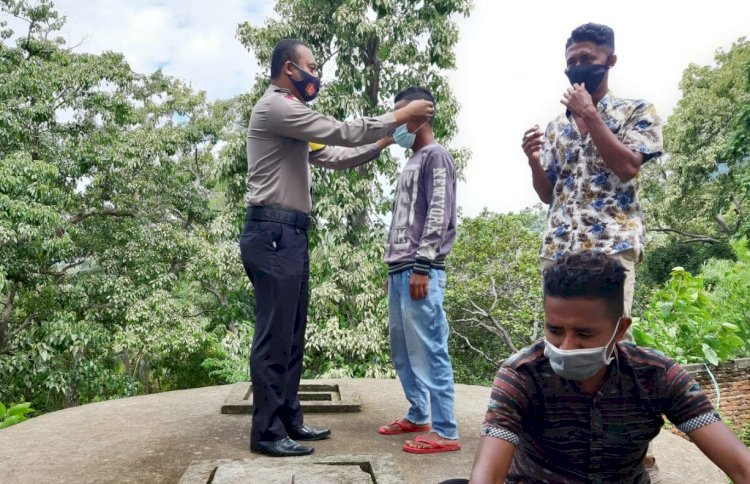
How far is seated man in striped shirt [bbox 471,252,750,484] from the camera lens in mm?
1616

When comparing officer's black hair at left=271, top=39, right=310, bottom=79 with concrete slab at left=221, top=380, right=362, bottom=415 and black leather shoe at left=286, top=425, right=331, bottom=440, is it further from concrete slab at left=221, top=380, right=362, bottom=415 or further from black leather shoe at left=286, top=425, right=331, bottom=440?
concrete slab at left=221, top=380, right=362, bottom=415

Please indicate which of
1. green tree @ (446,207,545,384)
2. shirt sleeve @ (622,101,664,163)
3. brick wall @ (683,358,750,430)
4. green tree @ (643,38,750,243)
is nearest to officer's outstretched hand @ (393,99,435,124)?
shirt sleeve @ (622,101,664,163)

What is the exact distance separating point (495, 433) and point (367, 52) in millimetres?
8981

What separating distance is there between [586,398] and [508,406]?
206mm

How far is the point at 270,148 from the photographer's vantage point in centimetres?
336

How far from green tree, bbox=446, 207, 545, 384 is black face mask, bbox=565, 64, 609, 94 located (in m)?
13.2

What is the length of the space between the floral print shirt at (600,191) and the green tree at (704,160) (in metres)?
17.5

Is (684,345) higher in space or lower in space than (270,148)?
lower

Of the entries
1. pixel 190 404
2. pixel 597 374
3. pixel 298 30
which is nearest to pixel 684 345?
pixel 190 404

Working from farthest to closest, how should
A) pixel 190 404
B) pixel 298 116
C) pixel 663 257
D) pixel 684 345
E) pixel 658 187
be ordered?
1. pixel 658 187
2. pixel 663 257
3. pixel 684 345
4. pixel 190 404
5. pixel 298 116

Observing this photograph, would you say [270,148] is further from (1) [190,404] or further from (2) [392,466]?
(1) [190,404]

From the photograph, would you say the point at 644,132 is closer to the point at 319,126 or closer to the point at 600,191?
the point at 600,191

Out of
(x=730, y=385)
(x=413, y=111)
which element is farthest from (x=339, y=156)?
(x=730, y=385)

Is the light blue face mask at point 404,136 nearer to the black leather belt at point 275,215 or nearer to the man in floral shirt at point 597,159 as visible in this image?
the black leather belt at point 275,215
